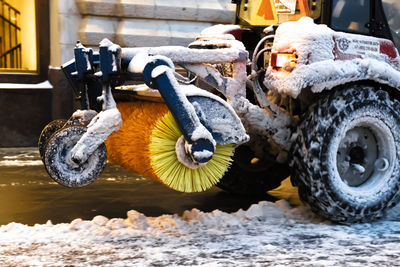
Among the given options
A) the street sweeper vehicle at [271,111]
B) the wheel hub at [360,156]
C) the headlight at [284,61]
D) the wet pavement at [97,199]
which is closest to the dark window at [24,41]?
the wet pavement at [97,199]

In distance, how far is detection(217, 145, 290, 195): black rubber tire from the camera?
4859 millimetres

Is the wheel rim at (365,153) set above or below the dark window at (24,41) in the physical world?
below

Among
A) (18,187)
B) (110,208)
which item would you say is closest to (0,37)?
(18,187)

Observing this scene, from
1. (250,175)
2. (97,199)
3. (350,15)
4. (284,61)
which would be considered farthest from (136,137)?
(350,15)

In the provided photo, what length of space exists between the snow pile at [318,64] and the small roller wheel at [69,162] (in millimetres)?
1217

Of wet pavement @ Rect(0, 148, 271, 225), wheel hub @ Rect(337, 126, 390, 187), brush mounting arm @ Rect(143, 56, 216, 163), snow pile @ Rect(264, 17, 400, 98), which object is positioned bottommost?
wet pavement @ Rect(0, 148, 271, 225)

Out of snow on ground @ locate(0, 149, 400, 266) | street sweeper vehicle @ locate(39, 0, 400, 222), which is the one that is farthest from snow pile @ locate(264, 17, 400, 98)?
snow on ground @ locate(0, 149, 400, 266)

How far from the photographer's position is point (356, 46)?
4.01 meters

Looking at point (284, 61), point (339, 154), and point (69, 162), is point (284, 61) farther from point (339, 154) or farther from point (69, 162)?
point (69, 162)

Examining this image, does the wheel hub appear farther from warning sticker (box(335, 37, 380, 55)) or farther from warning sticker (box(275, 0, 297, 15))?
warning sticker (box(275, 0, 297, 15))

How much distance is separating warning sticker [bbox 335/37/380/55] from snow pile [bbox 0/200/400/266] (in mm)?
1130

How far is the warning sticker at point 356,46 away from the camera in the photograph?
3.92 m

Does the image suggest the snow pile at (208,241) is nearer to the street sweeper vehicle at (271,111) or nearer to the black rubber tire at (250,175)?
the street sweeper vehicle at (271,111)

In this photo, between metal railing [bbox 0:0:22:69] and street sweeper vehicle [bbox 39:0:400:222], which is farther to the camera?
metal railing [bbox 0:0:22:69]
